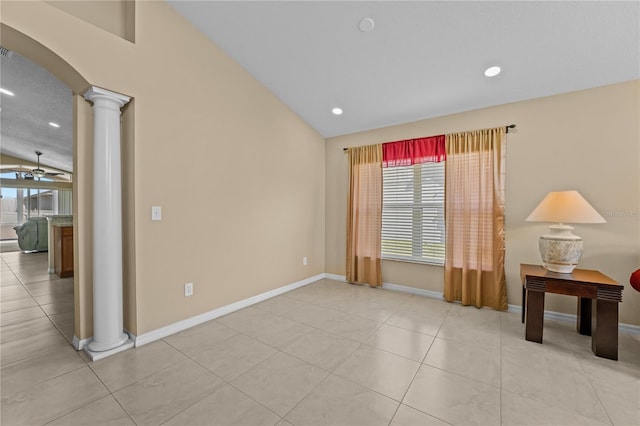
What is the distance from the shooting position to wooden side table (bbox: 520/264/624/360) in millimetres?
2068

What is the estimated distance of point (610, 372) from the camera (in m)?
1.88

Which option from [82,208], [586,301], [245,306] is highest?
[82,208]

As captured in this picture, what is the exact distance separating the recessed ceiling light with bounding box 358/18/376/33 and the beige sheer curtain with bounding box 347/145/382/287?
5.90 ft

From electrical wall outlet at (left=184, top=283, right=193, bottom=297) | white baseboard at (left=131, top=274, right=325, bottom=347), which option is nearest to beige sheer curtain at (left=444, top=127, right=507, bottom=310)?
white baseboard at (left=131, top=274, right=325, bottom=347)

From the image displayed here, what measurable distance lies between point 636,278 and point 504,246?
3.41ft

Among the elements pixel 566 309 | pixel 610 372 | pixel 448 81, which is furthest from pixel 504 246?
pixel 448 81

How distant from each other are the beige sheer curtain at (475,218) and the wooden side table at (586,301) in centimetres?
59

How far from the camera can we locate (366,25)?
2340 millimetres

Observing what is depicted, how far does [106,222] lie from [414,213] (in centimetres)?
357

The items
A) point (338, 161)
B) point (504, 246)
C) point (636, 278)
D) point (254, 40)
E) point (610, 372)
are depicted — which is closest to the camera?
point (610, 372)

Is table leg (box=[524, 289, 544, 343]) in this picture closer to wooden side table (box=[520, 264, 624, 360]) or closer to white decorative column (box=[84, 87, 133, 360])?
wooden side table (box=[520, 264, 624, 360])

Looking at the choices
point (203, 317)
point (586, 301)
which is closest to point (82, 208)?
point (203, 317)

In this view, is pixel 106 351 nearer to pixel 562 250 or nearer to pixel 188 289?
pixel 188 289

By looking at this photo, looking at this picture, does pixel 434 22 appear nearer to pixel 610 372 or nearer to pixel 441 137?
pixel 441 137
